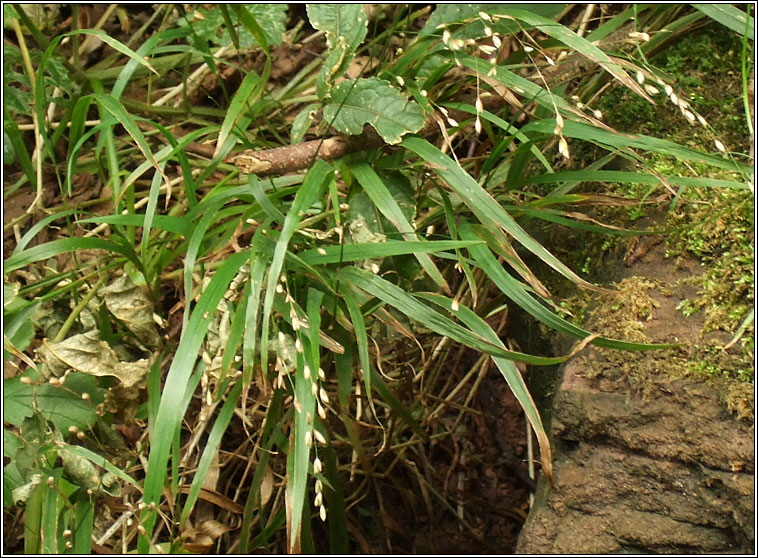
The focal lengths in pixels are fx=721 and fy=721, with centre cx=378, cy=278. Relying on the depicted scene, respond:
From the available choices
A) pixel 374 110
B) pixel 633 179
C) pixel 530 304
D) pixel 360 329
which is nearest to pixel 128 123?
pixel 374 110

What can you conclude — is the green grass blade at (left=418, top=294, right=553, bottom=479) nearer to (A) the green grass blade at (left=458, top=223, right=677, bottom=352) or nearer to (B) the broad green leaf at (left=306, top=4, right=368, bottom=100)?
(A) the green grass blade at (left=458, top=223, right=677, bottom=352)

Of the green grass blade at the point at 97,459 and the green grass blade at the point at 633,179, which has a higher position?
the green grass blade at the point at 633,179

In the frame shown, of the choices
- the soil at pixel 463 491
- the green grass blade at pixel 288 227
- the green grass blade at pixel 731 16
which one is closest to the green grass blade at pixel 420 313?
the green grass blade at pixel 288 227

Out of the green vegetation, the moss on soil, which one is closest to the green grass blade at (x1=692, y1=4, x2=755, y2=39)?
the green vegetation

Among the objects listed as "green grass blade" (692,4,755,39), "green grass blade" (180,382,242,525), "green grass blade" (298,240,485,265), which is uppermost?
"green grass blade" (692,4,755,39)

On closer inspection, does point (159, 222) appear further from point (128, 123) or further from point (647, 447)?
point (647, 447)

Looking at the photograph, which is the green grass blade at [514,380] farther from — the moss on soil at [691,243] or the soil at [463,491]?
the soil at [463,491]

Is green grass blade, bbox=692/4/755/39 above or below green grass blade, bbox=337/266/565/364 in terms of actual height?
above

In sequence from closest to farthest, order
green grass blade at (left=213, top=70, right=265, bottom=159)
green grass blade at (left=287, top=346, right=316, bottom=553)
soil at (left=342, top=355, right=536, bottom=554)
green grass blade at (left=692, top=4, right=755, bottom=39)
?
green grass blade at (left=287, top=346, right=316, bottom=553) → green grass blade at (left=692, top=4, right=755, bottom=39) → green grass blade at (left=213, top=70, right=265, bottom=159) → soil at (left=342, top=355, right=536, bottom=554)
